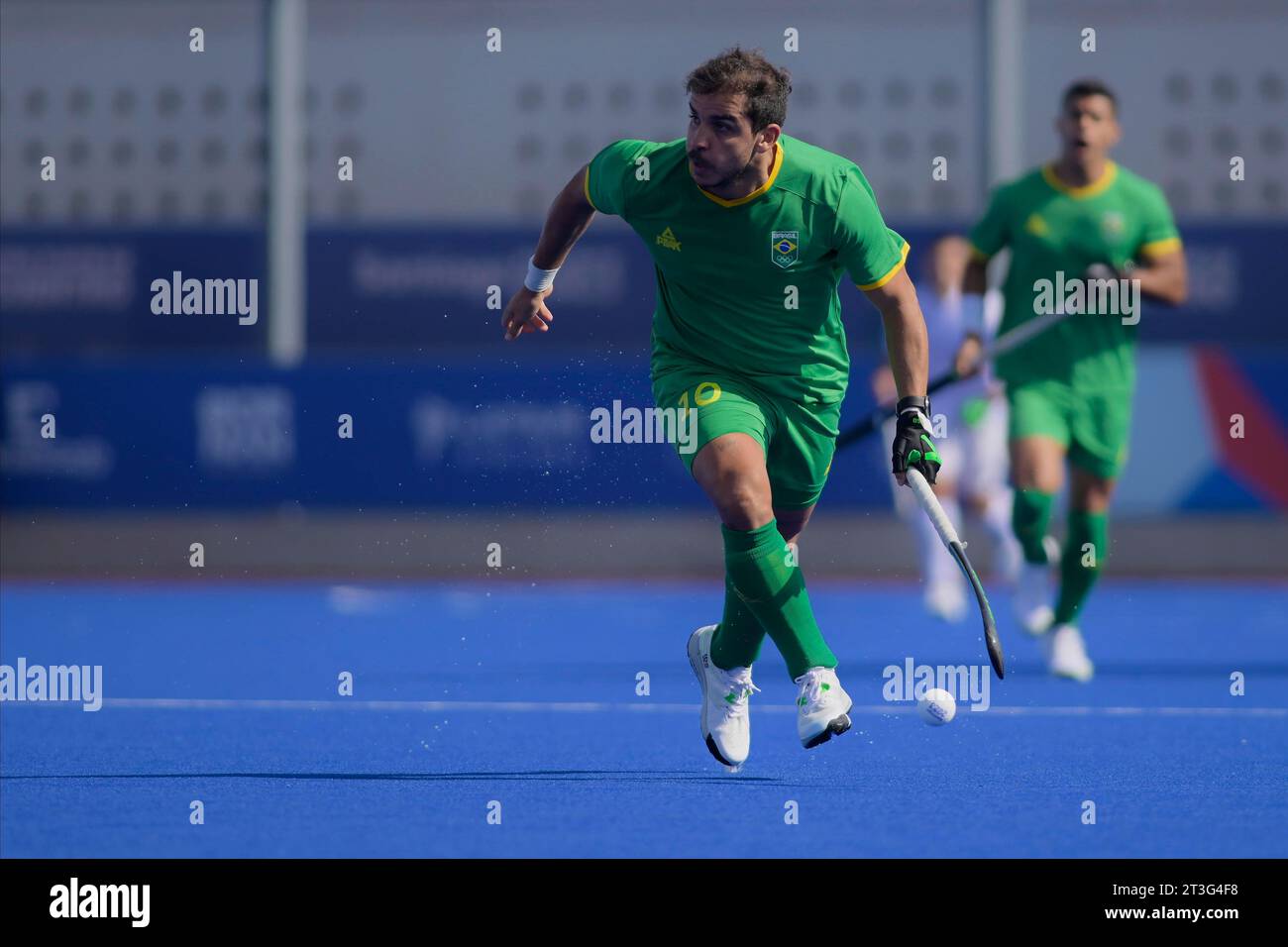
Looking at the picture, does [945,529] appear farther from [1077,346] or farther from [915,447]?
[1077,346]

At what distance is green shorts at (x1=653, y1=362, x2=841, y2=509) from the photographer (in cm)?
634

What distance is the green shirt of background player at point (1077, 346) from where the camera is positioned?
938cm

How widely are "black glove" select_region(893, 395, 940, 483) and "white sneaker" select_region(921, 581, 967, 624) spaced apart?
537 cm

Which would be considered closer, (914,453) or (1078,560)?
(914,453)

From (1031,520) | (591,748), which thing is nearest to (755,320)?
(591,748)

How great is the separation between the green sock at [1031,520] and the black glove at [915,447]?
3107 mm

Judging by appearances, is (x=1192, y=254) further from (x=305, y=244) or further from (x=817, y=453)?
(x=817, y=453)

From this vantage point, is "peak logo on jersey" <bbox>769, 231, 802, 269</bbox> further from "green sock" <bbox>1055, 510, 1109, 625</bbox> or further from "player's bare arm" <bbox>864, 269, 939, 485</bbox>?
"green sock" <bbox>1055, 510, 1109, 625</bbox>

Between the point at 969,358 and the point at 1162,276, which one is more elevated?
the point at 1162,276

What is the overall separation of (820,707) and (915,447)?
76 cm

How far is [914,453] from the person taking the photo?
6289 millimetres

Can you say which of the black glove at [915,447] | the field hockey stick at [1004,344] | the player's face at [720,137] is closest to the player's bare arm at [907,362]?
the black glove at [915,447]

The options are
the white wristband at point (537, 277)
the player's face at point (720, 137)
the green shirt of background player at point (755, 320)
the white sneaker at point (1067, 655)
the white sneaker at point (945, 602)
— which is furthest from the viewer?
the white sneaker at point (945, 602)

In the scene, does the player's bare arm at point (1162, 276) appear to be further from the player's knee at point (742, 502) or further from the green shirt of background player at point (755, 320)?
the player's knee at point (742, 502)
